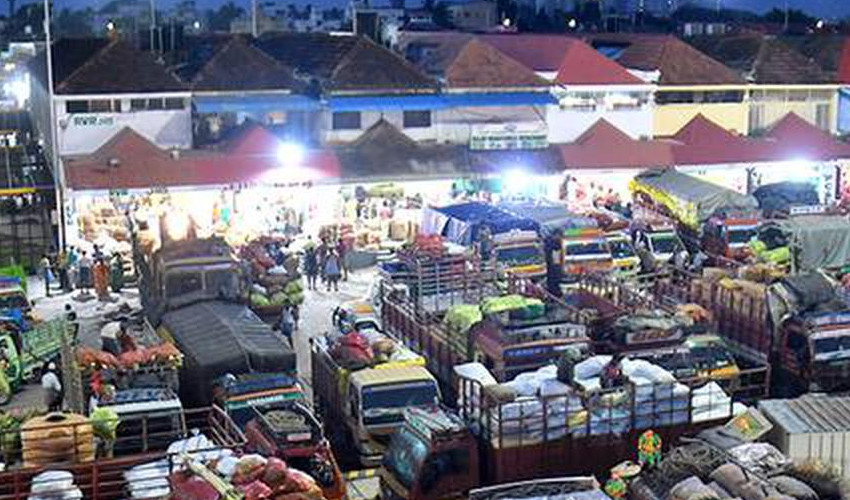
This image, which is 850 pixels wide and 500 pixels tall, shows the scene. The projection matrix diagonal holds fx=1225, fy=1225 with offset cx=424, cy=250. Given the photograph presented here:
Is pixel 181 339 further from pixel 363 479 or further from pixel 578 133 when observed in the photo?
pixel 578 133

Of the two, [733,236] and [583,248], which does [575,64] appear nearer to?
[733,236]

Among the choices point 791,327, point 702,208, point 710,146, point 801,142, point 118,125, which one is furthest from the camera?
point 801,142

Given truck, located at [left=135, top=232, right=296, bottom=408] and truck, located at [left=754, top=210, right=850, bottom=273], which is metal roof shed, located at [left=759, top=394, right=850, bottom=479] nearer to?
truck, located at [left=135, top=232, right=296, bottom=408]

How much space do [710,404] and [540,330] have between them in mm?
3195

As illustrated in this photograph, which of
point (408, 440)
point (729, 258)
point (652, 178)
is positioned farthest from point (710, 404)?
point (652, 178)

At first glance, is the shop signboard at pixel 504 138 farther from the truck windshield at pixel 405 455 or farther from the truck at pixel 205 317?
the truck windshield at pixel 405 455

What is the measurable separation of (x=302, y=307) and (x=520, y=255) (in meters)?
5.21

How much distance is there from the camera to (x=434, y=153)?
121 feet

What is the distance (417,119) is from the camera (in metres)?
38.4

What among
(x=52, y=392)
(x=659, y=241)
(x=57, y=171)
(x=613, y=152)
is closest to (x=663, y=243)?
(x=659, y=241)

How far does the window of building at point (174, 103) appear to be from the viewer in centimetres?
3619

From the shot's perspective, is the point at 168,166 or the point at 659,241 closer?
the point at 659,241

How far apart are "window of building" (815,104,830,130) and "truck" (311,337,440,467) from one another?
30509 millimetres

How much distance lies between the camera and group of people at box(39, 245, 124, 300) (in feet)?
95.0
